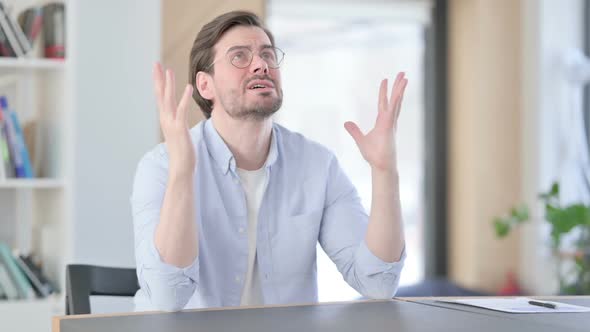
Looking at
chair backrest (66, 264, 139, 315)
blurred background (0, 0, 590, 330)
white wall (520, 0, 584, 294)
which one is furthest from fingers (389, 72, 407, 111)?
white wall (520, 0, 584, 294)

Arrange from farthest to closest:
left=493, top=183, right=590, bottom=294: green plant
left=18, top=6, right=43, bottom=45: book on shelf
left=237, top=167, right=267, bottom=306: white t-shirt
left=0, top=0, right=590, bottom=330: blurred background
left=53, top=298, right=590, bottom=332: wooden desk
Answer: left=0, top=0, right=590, bottom=330: blurred background → left=493, top=183, right=590, bottom=294: green plant → left=18, top=6, right=43, bottom=45: book on shelf → left=237, top=167, right=267, bottom=306: white t-shirt → left=53, top=298, right=590, bottom=332: wooden desk

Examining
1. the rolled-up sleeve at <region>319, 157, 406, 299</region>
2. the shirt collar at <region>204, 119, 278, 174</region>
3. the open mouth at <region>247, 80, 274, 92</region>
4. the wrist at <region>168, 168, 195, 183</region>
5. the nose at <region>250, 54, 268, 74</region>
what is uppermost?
the nose at <region>250, 54, 268, 74</region>

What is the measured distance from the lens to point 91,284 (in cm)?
195

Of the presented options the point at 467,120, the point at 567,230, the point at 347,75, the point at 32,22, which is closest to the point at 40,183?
the point at 32,22

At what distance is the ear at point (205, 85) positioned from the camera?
2209 mm

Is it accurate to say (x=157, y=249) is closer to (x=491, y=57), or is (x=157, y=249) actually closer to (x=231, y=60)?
(x=231, y=60)

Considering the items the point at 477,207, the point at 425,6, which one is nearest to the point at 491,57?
the point at 425,6

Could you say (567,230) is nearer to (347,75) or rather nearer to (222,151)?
(347,75)

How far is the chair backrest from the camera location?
1907mm

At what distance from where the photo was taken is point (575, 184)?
461cm

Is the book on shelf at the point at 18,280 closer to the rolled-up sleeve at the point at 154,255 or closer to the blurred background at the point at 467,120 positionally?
the rolled-up sleeve at the point at 154,255

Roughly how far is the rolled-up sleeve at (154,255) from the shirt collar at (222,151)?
0.14 m

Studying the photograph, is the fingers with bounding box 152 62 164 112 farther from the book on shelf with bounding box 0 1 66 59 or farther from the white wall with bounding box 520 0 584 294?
the white wall with bounding box 520 0 584 294

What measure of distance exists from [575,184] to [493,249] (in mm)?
528
